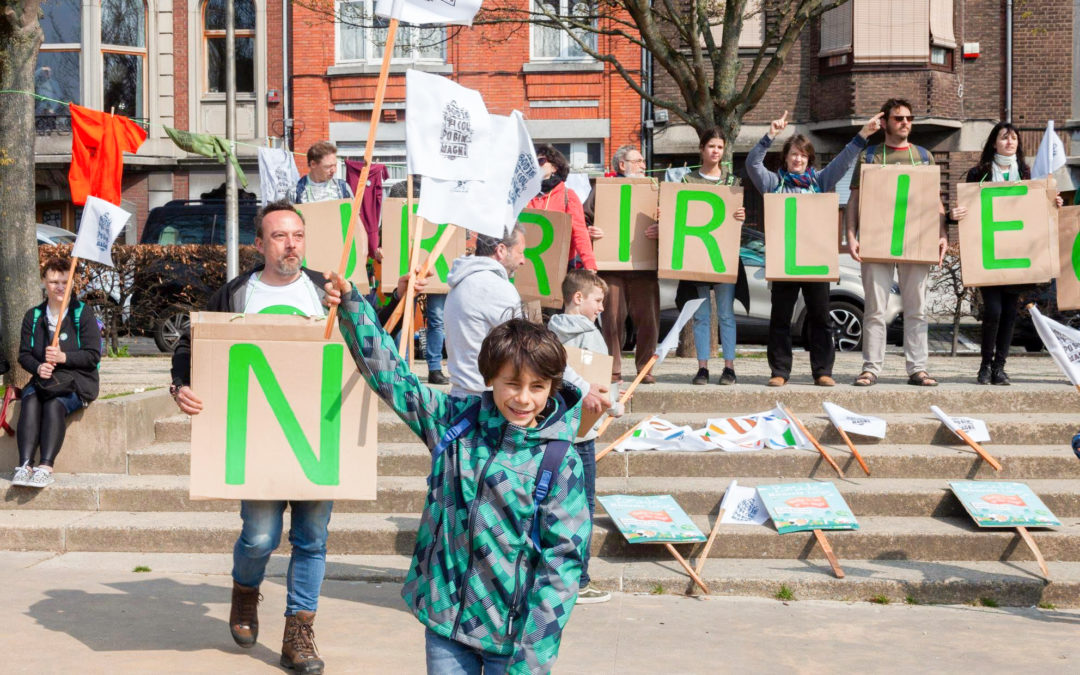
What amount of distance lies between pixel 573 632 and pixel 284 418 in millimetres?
1857

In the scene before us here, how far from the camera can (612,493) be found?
7.62 metres

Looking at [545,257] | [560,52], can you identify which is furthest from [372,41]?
[545,257]

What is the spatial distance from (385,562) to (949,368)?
5.80 meters

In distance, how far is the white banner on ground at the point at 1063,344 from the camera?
7094 mm

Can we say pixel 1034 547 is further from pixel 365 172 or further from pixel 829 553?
pixel 365 172

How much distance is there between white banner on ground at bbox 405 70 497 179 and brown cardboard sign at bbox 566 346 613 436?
3.42ft

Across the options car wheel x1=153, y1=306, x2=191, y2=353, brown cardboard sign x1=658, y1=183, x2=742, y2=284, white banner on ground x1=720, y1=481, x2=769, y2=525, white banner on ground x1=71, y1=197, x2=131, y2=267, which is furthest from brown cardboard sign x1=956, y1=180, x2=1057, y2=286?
car wheel x1=153, y1=306, x2=191, y2=353

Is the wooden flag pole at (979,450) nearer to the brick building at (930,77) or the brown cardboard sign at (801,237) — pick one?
the brown cardboard sign at (801,237)

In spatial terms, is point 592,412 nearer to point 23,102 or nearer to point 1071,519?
point 1071,519

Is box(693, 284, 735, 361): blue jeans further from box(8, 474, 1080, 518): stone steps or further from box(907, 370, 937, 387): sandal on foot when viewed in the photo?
box(8, 474, 1080, 518): stone steps

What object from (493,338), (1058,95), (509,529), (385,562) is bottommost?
(385,562)

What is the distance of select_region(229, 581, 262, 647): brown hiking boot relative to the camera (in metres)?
5.46

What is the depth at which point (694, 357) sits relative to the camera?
12.4 m

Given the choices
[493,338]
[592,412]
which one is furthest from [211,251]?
[493,338]
